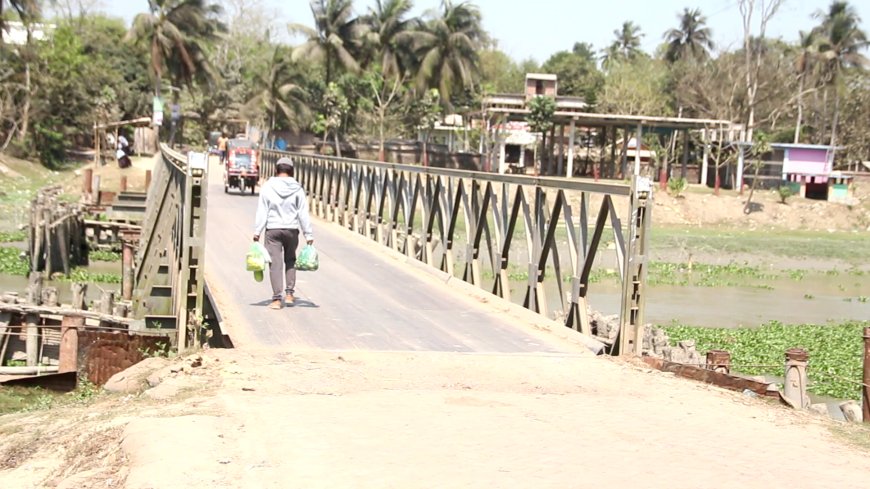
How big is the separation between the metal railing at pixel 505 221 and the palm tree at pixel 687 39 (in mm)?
63981

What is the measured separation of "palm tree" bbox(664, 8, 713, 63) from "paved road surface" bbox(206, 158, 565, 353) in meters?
73.2

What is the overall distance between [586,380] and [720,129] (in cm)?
4548

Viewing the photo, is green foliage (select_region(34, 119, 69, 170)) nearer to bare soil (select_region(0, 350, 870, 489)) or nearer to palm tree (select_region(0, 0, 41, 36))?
palm tree (select_region(0, 0, 41, 36))

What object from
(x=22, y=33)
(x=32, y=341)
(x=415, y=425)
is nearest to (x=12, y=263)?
(x=32, y=341)

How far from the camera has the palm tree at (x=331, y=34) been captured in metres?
56.8

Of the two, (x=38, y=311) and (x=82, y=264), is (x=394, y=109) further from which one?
(x=38, y=311)

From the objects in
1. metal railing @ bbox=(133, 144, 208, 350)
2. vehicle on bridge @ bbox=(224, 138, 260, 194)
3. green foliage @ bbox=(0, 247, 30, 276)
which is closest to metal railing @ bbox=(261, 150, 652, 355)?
metal railing @ bbox=(133, 144, 208, 350)

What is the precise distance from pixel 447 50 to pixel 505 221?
48.0 m

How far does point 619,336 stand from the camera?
9.33 metres

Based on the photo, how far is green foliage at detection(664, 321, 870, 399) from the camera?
14547 mm

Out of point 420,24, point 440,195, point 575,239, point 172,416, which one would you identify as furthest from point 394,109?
point 172,416

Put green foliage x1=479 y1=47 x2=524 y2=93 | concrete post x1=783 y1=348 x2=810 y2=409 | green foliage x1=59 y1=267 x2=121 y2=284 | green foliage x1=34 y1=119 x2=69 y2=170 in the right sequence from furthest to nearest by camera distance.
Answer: green foliage x1=479 y1=47 x2=524 y2=93, green foliage x1=34 y1=119 x2=69 y2=170, green foliage x1=59 y1=267 x2=121 y2=284, concrete post x1=783 y1=348 x2=810 y2=409

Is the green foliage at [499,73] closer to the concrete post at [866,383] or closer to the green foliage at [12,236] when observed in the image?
the green foliage at [12,236]

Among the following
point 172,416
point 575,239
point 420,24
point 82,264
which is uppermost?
point 420,24
